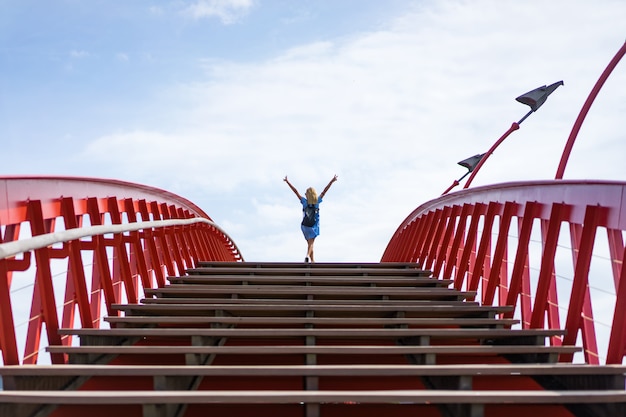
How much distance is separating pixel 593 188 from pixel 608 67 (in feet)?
16.0

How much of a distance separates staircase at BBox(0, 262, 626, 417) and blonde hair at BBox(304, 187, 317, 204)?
7.60 meters

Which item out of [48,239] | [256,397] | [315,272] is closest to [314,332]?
[256,397]

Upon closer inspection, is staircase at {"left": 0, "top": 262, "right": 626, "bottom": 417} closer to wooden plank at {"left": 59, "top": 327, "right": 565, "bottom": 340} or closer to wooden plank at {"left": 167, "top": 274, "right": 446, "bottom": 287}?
wooden plank at {"left": 59, "top": 327, "right": 565, "bottom": 340}

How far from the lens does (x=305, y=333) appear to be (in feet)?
16.0

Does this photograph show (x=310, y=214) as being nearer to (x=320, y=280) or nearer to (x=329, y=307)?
(x=320, y=280)

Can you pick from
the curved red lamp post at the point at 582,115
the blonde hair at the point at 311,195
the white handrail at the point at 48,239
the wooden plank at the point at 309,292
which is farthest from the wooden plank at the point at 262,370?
the blonde hair at the point at 311,195

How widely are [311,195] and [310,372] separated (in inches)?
400

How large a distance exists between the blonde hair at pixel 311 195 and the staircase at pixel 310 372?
24.9 ft

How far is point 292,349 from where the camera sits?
4316 mm

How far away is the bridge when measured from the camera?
3771mm

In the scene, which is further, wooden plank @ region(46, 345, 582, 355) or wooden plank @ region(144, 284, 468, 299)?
wooden plank @ region(144, 284, 468, 299)

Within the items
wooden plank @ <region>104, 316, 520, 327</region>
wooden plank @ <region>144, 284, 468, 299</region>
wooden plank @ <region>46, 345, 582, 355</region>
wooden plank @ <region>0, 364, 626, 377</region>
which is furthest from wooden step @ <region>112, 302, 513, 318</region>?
wooden plank @ <region>0, 364, 626, 377</region>

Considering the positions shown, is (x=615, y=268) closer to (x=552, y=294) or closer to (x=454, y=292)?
(x=552, y=294)

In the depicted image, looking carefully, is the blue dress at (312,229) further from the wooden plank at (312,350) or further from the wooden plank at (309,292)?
the wooden plank at (312,350)
